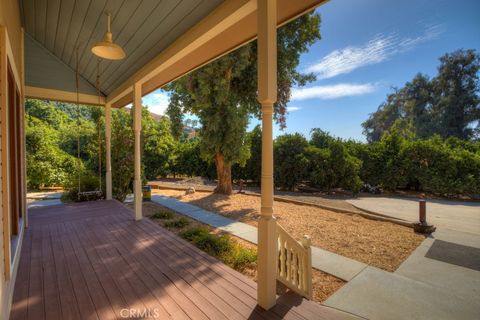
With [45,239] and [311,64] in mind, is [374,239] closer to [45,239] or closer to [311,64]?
[45,239]

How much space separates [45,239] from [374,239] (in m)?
5.67

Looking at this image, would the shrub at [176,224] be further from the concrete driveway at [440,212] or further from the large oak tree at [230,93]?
the concrete driveway at [440,212]

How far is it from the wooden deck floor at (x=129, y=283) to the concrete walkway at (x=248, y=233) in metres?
1.17

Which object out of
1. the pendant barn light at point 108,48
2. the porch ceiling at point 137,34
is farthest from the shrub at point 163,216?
the pendant barn light at point 108,48

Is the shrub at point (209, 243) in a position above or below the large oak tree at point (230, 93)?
below

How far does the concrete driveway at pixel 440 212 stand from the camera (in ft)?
16.9

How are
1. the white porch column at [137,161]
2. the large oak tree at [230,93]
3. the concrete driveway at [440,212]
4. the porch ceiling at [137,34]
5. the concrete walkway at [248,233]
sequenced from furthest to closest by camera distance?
1. the large oak tree at [230,93]
2. the concrete driveway at [440,212]
3. the white porch column at [137,161]
4. the concrete walkway at [248,233]
5. the porch ceiling at [137,34]

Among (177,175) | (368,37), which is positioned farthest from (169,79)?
(368,37)

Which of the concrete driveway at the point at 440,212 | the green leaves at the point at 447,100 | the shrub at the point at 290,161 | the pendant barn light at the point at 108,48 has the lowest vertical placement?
the concrete driveway at the point at 440,212

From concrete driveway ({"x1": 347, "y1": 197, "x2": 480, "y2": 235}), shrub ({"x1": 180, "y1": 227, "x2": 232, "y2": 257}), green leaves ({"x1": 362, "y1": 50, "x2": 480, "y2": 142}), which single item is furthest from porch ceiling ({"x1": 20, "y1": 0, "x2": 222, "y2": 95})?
green leaves ({"x1": 362, "y1": 50, "x2": 480, "y2": 142})

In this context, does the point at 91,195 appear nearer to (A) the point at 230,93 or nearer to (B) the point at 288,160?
(A) the point at 230,93

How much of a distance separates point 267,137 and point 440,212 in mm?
6943

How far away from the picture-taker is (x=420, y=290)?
2.63m

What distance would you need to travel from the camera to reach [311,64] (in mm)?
10891
